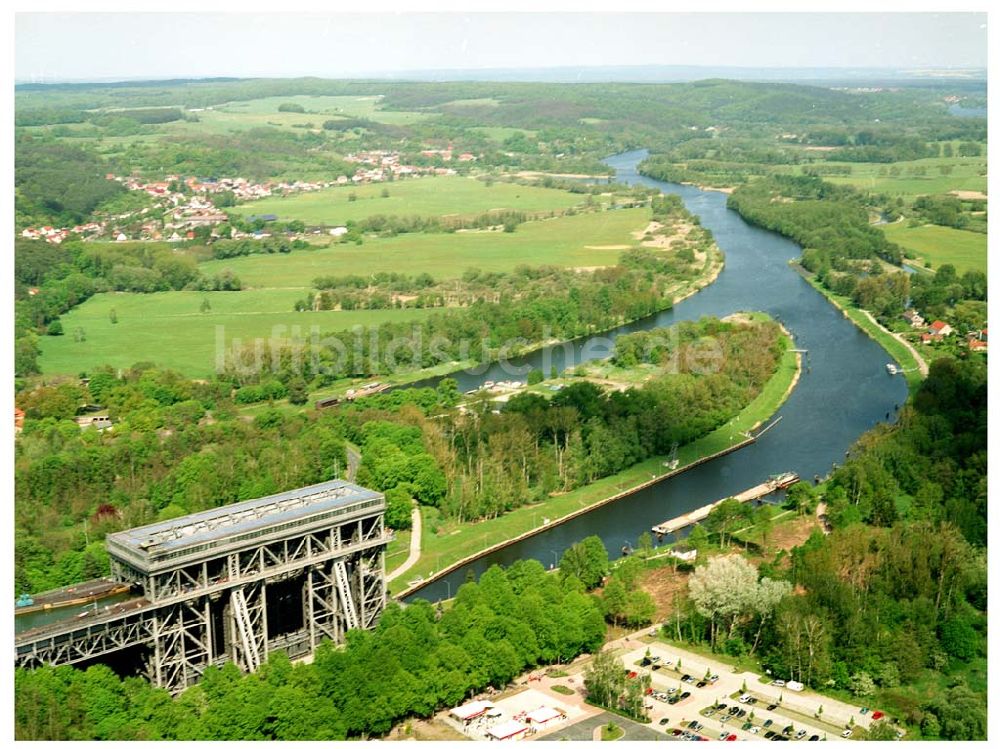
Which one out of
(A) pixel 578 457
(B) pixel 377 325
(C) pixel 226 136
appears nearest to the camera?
(A) pixel 578 457

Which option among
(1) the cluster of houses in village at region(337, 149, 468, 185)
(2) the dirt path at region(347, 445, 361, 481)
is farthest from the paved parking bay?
(1) the cluster of houses in village at region(337, 149, 468, 185)

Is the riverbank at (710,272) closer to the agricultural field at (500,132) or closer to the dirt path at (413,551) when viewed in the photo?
the dirt path at (413,551)

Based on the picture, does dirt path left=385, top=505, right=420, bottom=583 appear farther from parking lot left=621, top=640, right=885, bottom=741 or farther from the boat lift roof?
parking lot left=621, top=640, right=885, bottom=741

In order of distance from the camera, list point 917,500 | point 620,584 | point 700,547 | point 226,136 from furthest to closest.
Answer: point 226,136 → point 917,500 → point 700,547 → point 620,584

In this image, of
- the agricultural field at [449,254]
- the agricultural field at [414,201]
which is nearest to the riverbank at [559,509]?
the agricultural field at [449,254]

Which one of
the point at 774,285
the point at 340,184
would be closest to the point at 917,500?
the point at 774,285

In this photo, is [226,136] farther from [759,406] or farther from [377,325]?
[759,406]
